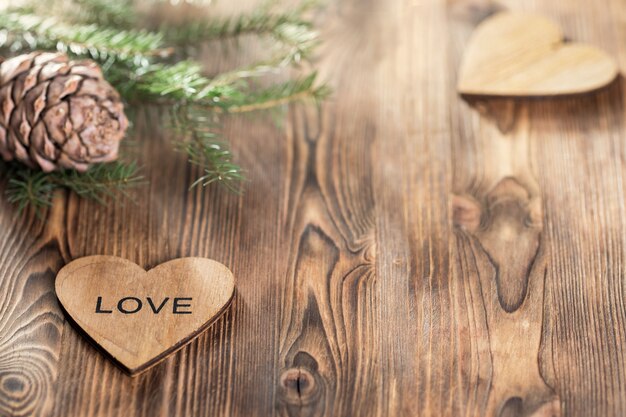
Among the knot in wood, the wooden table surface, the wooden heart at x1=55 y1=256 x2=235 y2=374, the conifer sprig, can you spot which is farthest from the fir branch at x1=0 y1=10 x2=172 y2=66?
the knot in wood

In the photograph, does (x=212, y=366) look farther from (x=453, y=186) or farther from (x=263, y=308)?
(x=453, y=186)

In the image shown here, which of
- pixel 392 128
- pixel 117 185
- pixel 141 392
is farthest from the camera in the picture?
pixel 392 128

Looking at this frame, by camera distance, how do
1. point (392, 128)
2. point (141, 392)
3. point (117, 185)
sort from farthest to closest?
point (392, 128) → point (117, 185) → point (141, 392)

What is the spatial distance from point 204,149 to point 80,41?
7.8 inches

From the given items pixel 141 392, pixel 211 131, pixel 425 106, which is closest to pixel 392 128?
pixel 425 106

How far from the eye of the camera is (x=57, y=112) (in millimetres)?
850

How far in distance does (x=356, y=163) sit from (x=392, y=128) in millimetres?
77

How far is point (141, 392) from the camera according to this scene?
0.78m

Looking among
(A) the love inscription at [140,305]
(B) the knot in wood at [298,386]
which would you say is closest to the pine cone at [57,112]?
(A) the love inscription at [140,305]

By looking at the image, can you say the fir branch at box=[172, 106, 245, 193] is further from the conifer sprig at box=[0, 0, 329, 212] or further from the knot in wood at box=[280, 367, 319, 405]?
the knot in wood at box=[280, 367, 319, 405]

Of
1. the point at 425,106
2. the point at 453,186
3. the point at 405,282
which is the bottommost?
the point at 405,282

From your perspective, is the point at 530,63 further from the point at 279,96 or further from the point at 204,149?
the point at 204,149

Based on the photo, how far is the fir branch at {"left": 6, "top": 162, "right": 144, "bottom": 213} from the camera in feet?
2.99

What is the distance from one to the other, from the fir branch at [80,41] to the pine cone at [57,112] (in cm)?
7
